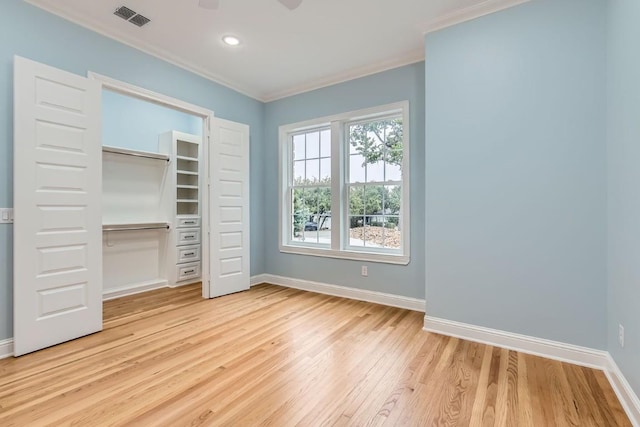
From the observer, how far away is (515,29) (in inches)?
98.6

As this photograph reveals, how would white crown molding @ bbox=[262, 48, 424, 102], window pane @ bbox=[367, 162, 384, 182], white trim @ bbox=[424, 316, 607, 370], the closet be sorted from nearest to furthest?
white trim @ bbox=[424, 316, 607, 370]
white crown molding @ bbox=[262, 48, 424, 102]
window pane @ bbox=[367, 162, 384, 182]
the closet

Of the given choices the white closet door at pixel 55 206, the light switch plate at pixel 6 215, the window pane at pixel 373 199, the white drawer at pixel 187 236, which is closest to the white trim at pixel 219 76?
the white closet door at pixel 55 206

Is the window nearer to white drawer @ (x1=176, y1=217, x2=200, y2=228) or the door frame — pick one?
the door frame

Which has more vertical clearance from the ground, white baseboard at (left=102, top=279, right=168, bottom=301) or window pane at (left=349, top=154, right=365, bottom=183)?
window pane at (left=349, top=154, right=365, bottom=183)

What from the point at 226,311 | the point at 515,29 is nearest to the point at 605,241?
the point at 515,29

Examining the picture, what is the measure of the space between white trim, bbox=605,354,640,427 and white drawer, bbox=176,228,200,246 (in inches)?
190

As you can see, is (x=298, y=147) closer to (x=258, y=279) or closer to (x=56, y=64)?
(x=258, y=279)

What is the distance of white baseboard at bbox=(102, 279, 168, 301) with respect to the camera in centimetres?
391

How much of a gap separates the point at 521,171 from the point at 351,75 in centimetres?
237

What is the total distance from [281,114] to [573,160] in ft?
11.8

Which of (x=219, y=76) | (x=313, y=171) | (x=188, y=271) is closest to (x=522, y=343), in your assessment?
(x=313, y=171)

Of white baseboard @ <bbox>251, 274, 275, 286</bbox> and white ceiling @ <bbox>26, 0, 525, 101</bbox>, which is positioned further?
white baseboard @ <bbox>251, 274, 275, 286</bbox>

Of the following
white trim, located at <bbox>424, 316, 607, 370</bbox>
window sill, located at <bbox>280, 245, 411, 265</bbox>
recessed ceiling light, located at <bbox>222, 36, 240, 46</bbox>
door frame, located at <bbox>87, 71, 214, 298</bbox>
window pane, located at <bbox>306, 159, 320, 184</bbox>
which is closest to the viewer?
white trim, located at <bbox>424, 316, 607, 370</bbox>

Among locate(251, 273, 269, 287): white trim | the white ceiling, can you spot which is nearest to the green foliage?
the white ceiling
